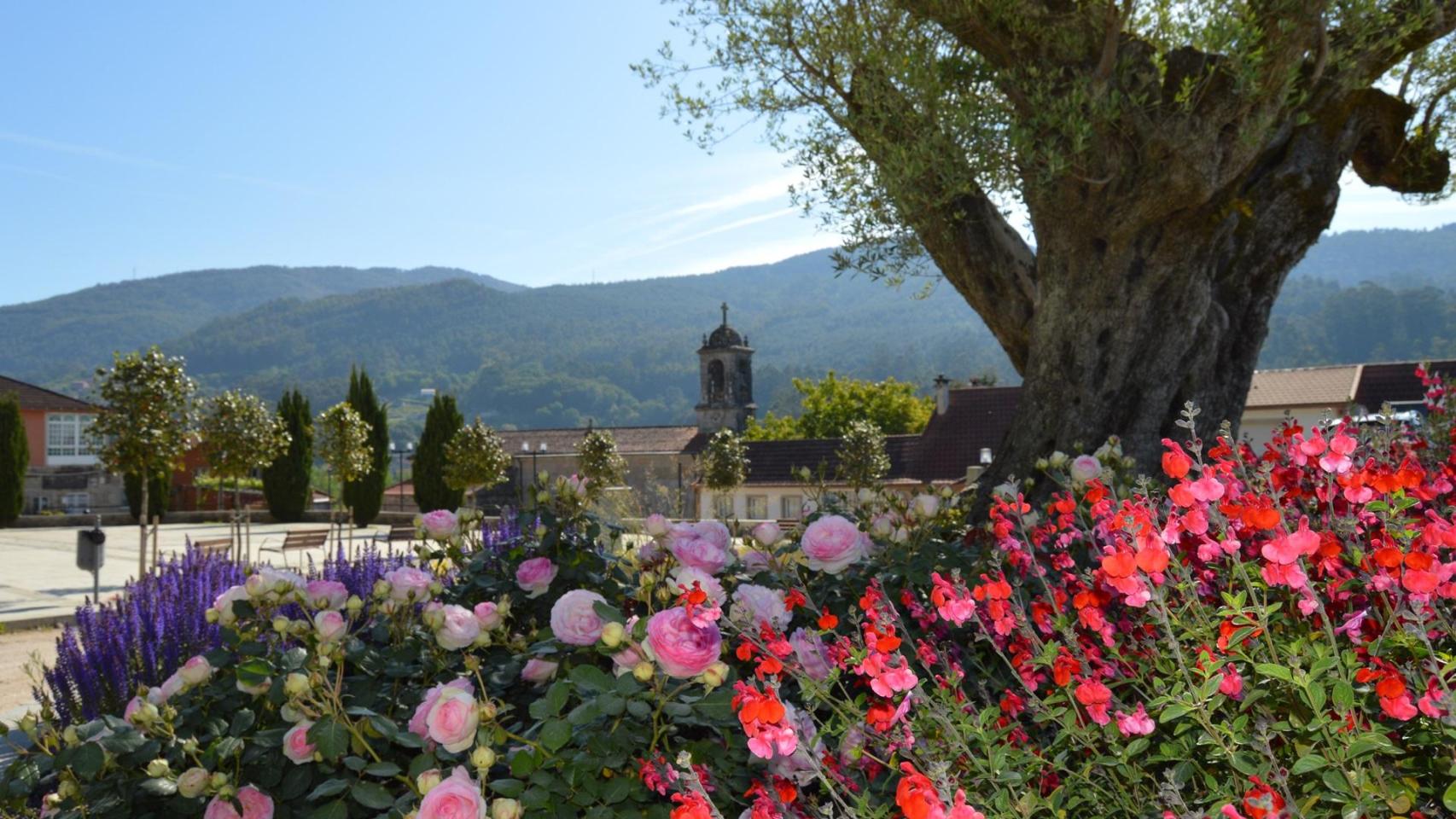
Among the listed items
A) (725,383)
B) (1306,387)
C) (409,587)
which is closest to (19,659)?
(409,587)

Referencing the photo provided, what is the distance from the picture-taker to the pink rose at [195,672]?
98.6 inches

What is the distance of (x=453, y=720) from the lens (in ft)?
6.70

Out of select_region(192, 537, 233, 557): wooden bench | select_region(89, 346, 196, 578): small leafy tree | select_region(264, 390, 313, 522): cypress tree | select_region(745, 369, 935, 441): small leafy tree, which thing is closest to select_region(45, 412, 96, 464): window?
select_region(264, 390, 313, 522): cypress tree

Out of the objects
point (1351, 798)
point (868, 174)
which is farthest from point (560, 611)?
point (868, 174)

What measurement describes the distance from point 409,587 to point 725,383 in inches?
2172

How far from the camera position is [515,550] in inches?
135

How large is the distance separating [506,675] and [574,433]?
57.5m

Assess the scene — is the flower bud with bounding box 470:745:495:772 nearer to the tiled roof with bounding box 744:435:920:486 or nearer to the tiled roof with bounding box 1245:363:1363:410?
the tiled roof with bounding box 744:435:920:486

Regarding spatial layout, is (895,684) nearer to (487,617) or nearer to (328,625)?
(487,617)

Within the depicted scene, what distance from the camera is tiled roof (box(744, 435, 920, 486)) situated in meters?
41.6

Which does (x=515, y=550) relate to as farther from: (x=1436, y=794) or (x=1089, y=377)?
(x=1089, y=377)

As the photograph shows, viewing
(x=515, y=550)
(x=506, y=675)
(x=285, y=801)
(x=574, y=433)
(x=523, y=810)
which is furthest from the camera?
(x=574, y=433)

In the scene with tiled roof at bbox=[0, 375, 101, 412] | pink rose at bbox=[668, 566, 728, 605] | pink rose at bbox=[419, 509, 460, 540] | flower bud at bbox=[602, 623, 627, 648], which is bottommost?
flower bud at bbox=[602, 623, 627, 648]

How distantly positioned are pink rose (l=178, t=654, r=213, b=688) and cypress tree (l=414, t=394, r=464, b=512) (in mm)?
32621
